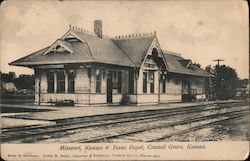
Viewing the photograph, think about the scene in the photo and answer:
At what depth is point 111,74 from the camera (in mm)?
9109

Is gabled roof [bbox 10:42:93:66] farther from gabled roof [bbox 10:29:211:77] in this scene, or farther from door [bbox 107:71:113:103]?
door [bbox 107:71:113:103]

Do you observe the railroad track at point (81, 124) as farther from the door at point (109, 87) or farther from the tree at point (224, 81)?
the door at point (109, 87)

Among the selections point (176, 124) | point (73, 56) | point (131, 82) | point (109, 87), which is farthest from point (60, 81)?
point (176, 124)

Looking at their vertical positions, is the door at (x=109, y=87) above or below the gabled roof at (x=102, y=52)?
below

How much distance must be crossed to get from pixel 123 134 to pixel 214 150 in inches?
45.7

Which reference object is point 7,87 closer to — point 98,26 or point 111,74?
point 98,26

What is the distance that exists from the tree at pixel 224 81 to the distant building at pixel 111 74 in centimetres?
62

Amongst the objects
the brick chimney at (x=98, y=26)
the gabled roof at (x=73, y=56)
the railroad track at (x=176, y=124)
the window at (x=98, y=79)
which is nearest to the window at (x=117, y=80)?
the window at (x=98, y=79)

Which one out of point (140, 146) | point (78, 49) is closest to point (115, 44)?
point (78, 49)

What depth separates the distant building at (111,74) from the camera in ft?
24.1

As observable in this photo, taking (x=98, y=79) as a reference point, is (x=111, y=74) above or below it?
above

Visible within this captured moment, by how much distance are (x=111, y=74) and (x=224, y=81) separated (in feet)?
12.6

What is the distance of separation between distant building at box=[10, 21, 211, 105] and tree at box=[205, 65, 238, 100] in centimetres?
62

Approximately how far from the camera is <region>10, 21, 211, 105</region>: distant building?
7336 millimetres
